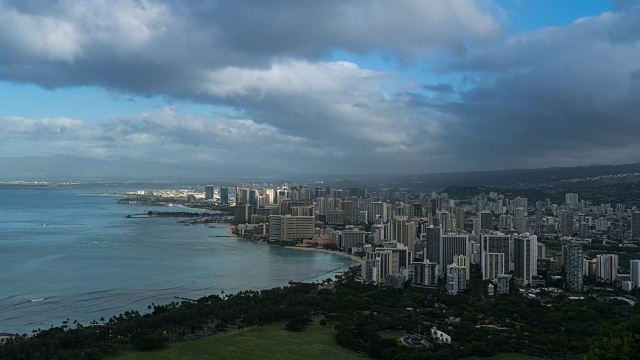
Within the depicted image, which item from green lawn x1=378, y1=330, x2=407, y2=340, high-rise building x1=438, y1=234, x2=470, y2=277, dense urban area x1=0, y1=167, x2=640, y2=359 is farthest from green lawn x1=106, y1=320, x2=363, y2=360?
high-rise building x1=438, y1=234, x2=470, y2=277

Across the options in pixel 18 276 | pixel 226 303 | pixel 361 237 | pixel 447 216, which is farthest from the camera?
pixel 447 216

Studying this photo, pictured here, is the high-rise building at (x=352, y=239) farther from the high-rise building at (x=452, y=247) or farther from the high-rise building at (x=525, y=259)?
the high-rise building at (x=525, y=259)

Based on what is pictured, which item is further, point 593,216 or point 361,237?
point 593,216

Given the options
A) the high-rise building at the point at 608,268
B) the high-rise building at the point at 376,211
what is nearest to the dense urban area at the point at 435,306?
the high-rise building at the point at 608,268

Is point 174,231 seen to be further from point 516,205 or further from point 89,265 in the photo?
point 516,205


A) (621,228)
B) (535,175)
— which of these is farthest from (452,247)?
(535,175)

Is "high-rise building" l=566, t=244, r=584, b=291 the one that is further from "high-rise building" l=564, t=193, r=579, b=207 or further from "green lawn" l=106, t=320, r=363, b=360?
"high-rise building" l=564, t=193, r=579, b=207

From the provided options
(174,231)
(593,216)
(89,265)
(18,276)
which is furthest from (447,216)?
(18,276)
